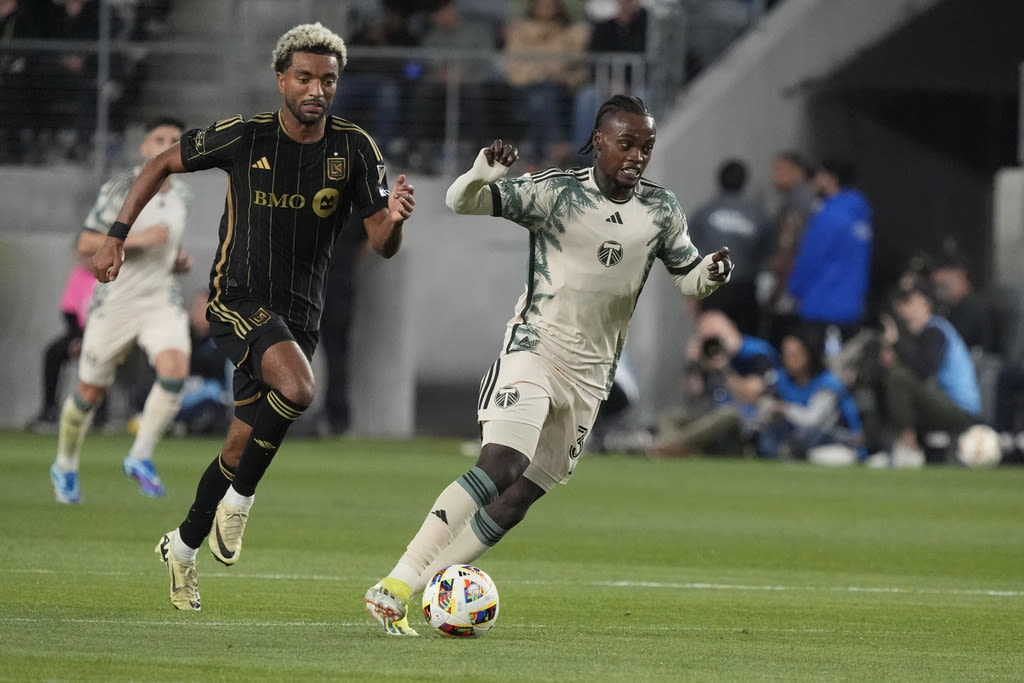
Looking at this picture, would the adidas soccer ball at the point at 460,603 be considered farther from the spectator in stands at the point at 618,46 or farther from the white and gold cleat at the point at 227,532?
the spectator in stands at the point at 618,46

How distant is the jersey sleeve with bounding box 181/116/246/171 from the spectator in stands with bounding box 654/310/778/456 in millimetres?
12276

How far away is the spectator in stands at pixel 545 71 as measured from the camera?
72.2 ft

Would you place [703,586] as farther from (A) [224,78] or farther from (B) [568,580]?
(A) [224,78]

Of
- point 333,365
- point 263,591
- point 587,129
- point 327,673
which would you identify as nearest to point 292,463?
point 333,365

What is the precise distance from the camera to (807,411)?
64.7ft

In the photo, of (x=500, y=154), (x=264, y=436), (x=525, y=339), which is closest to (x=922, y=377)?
(x=525, y=339)

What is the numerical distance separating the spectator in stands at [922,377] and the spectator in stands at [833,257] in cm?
96

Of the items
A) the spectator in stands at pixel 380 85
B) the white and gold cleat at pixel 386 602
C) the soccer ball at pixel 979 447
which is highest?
the spectator in stands at pixel 380 85

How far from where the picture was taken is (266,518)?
12.5 m

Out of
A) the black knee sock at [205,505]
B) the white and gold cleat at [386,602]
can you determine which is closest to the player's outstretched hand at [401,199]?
the black knee sock at [205,505]

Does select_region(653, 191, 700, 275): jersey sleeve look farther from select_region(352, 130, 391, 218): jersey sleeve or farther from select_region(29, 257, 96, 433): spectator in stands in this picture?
select_region(29, 257, 96, 433): spectator in stands

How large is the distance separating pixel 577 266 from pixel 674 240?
439 mm

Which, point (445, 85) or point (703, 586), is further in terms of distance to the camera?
point (445, 85)

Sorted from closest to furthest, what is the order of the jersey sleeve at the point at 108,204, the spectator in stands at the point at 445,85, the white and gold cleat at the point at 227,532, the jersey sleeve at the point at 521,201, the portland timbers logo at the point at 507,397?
the portland timbers logo at the point at 507,397, the jersey sleeve at the point at 521,201, the white and gold cleat at the point at 227,532, the jersey sleeve at the point at 108,204, the spectator in stands at the point at 445,85
